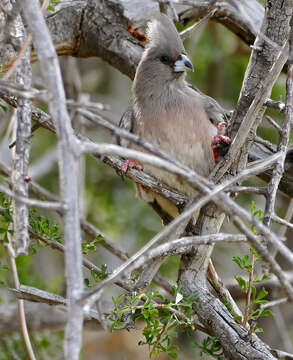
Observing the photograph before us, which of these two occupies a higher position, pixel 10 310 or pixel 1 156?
pixel 1 156

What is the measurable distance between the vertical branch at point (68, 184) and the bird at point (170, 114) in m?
1.62

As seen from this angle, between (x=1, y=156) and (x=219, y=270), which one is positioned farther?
(x=219, y=270)

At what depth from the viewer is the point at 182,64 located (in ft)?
12.5

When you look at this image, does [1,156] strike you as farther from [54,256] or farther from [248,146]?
[248,146]

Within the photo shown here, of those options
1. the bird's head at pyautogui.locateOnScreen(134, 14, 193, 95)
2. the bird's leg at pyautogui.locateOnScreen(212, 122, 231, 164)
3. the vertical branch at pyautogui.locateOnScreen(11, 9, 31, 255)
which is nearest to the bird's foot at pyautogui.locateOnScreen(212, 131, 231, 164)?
the bird's leg at pyautogui.locateOnScreen(212, 122, 231, 164)

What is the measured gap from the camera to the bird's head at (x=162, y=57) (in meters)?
3.74

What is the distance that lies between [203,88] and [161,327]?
4090 millimetres

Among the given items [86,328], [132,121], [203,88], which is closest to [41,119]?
[132,121]

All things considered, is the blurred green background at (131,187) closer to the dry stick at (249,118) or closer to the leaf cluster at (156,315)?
the dry stick at (249,118)

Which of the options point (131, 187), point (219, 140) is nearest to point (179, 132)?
point (219, 140)

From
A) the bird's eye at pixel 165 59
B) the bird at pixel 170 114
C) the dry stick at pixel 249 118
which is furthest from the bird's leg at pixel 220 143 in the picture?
the bird's eye at pixel 165 59

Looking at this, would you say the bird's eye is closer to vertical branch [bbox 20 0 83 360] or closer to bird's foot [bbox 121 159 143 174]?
bird's foot [bbox 121 159 143 174]

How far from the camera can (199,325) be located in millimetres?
3055

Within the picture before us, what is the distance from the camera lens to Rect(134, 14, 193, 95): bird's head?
3742 millimetres
